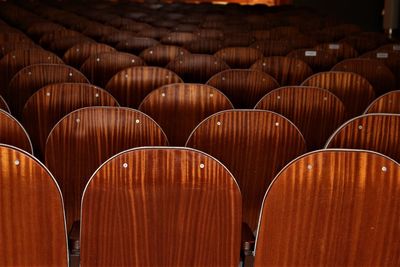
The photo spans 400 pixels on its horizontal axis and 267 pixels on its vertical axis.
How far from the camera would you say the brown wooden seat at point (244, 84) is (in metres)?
3.56

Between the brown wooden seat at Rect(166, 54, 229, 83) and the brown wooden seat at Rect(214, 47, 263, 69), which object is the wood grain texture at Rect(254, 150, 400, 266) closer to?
the brown wooden seat at Rect(166, 54, 229, 83)

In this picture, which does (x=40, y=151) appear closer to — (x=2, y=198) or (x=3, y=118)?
(x=3, y=118)

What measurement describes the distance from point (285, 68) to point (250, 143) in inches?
78.1

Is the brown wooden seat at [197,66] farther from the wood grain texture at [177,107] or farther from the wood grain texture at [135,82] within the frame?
the wood grain texture at [177,107]

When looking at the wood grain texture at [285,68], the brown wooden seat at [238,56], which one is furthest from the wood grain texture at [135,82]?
the brown wooden seat at [238,56]

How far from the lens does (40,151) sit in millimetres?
2971

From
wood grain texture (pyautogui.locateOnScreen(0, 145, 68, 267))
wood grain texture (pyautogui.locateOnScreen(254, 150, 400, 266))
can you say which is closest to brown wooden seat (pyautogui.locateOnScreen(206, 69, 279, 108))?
wood grain texture (pyautogui.locateOnScreen(254, 150, 400, 266))

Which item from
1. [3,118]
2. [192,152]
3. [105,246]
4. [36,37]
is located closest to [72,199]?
[3,118]

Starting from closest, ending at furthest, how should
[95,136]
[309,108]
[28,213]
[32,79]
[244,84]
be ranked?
[28,213], [95,136], [309,108], [32,79], [244,84]

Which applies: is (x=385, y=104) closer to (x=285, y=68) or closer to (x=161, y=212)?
(x=285, y=68)

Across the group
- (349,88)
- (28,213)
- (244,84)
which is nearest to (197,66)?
(244,84)

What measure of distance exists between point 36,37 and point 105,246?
195 inches

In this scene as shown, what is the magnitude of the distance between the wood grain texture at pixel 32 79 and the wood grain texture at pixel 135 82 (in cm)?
19

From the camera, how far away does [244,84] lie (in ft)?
11.8
